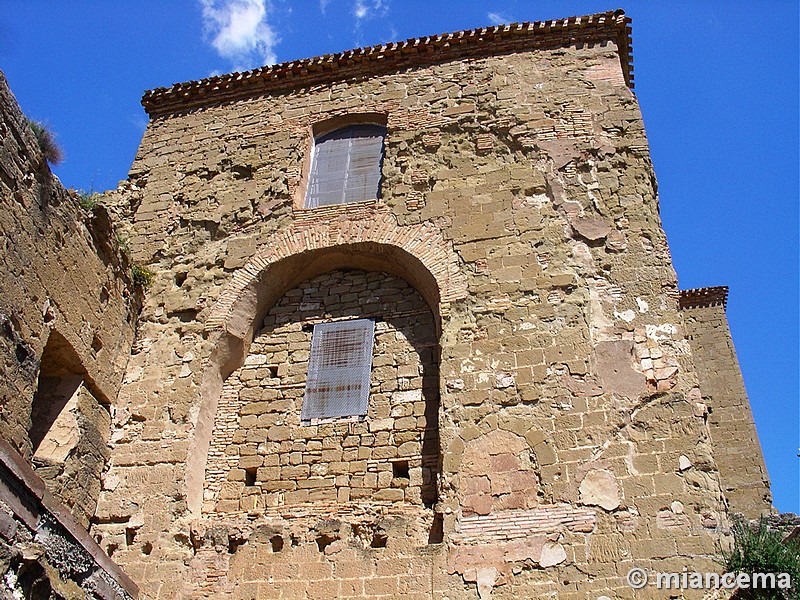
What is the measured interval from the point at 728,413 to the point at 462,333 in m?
7.40

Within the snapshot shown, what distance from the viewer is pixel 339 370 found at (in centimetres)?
813

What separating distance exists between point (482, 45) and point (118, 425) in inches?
260

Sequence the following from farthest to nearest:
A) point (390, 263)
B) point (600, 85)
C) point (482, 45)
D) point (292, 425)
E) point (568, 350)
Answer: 1. point (482, 45)
2. point (600, 85)
3. point (390, 263)
4. point (292, 425)
5. point (568, 350)

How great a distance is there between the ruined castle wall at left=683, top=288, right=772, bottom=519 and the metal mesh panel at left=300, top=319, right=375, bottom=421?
679cm

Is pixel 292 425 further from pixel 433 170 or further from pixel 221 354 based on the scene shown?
pixel 433 170

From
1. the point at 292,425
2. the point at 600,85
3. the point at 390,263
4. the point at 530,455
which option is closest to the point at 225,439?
the point at 292,425

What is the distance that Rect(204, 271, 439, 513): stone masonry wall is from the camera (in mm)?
7395

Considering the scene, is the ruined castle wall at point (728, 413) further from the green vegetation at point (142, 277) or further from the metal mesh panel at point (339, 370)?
the green vegetation at point (142, 277)

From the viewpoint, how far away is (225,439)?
7.98m

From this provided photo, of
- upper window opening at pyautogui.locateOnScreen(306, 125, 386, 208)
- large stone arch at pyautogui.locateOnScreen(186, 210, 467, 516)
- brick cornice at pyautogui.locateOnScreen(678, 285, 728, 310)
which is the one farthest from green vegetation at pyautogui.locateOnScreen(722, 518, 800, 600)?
brick cornice at pyautogui.locateOnScreen(678, 285, 728, 310)

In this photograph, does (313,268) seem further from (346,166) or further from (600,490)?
(600,490)

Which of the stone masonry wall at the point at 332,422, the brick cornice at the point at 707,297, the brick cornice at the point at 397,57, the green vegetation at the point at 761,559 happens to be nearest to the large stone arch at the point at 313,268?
the stone masonry wall at the point at 332,422

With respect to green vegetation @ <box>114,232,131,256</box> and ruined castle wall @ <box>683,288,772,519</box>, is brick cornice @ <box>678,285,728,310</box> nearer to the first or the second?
ruined castle wall @ <box>683,288,772,519</box>

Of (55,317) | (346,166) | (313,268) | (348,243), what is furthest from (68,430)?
(346,166)
